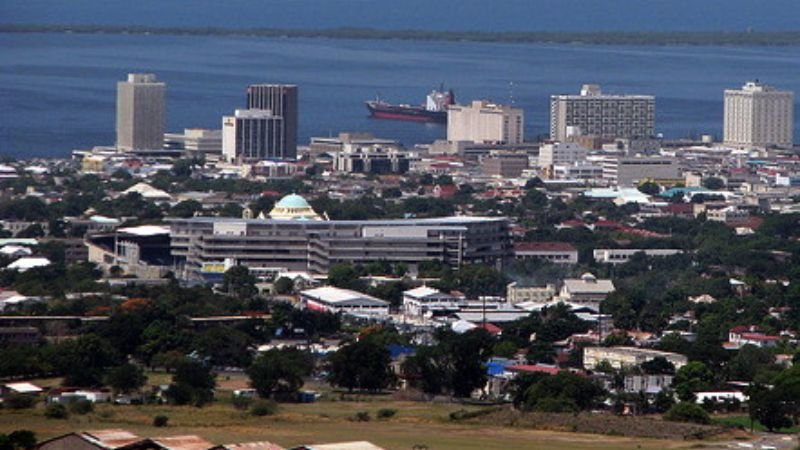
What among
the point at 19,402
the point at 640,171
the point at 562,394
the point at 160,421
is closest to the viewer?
the point at 160,421

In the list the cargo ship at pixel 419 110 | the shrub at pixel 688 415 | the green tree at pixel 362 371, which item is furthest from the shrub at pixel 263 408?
the cargo ship at pixel 419 110

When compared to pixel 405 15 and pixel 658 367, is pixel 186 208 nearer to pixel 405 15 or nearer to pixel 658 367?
pixel 658 367

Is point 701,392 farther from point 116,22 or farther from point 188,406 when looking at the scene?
point 116,22

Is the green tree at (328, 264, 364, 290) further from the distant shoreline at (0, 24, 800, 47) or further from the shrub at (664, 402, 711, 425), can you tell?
the distant shoreline at (0, 24, 800, 47)

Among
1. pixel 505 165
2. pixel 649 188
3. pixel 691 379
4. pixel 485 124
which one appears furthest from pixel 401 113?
pixel 691 379

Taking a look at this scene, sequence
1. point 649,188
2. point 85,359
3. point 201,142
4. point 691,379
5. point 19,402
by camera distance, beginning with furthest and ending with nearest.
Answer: point 201,142 → point 649,188 → point 691,379 → point 85,359 → point 19,402

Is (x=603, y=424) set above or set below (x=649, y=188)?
below

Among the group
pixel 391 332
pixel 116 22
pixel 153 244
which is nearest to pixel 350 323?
pixel 391 332
